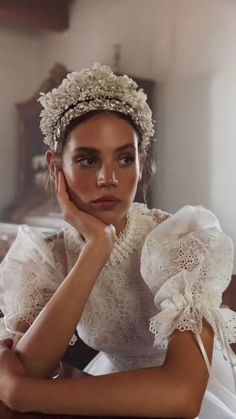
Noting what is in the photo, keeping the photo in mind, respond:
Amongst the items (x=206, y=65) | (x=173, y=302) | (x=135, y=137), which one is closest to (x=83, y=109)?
(x=135, y=137)

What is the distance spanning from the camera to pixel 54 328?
2.77ft

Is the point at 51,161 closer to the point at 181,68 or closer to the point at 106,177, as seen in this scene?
the point at 106,177

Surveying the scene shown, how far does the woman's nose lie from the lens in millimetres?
893

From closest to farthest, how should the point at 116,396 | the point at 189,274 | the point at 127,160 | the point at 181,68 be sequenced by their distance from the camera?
the point at 116,396, the point at 189,274, the point at 127,160, the point at 181,68

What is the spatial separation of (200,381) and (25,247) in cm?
46

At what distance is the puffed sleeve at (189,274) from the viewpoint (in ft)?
2.64

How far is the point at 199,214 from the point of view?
3.26 ft

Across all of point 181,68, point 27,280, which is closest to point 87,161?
point 27,280

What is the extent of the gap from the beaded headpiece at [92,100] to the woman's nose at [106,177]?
0.40ft

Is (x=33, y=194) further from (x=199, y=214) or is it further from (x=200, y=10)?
(x=199, y=214)

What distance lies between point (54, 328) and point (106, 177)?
0.26 metres

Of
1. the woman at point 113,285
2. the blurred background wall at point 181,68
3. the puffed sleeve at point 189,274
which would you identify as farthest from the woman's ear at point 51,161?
the blurred background wall at point 181,68

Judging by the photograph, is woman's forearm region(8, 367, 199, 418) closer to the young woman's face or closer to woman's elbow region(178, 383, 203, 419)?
woman's elbow region(178, 383, 203, 419)

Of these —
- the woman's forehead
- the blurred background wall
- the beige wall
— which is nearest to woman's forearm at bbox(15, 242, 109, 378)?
the woman's forehead
